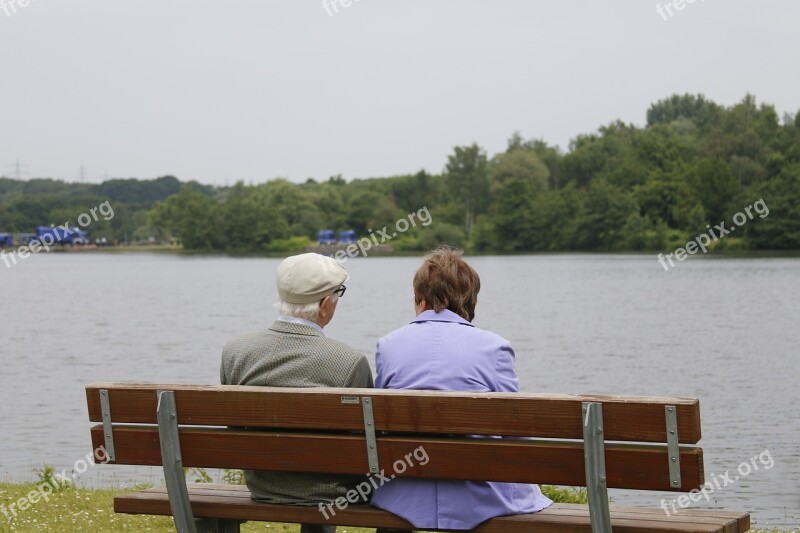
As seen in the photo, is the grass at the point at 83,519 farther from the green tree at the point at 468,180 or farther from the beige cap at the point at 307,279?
the green tree at the point at 468,180

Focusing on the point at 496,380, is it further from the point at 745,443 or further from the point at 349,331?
the point at 349,331

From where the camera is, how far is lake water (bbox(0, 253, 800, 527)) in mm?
15508

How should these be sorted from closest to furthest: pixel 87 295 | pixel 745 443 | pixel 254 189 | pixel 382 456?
pixel 382 456 → pixel 745 443 → pixel 87 295 → pixel 254 189

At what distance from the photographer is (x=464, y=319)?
15.8 feet

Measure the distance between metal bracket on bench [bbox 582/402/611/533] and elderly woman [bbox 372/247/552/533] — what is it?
46 centimetres

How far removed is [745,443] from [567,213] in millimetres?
116244

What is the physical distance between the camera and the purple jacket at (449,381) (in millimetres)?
4543

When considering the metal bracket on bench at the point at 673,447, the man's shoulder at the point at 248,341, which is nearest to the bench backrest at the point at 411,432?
the metal bracket on bench at the point at 673,447

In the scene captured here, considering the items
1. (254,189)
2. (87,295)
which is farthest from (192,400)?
(254,189)

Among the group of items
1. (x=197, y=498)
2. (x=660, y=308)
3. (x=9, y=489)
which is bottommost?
(x=660, y=308)

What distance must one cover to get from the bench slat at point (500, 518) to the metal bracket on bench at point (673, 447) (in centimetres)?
34

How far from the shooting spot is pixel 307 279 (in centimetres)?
489

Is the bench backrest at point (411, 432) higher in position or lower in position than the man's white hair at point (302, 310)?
lower

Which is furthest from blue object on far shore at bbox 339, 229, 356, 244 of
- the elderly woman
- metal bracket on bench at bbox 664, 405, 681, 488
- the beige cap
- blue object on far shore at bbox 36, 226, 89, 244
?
metal bracket on bench at bbox 664, 405, 681, 488
